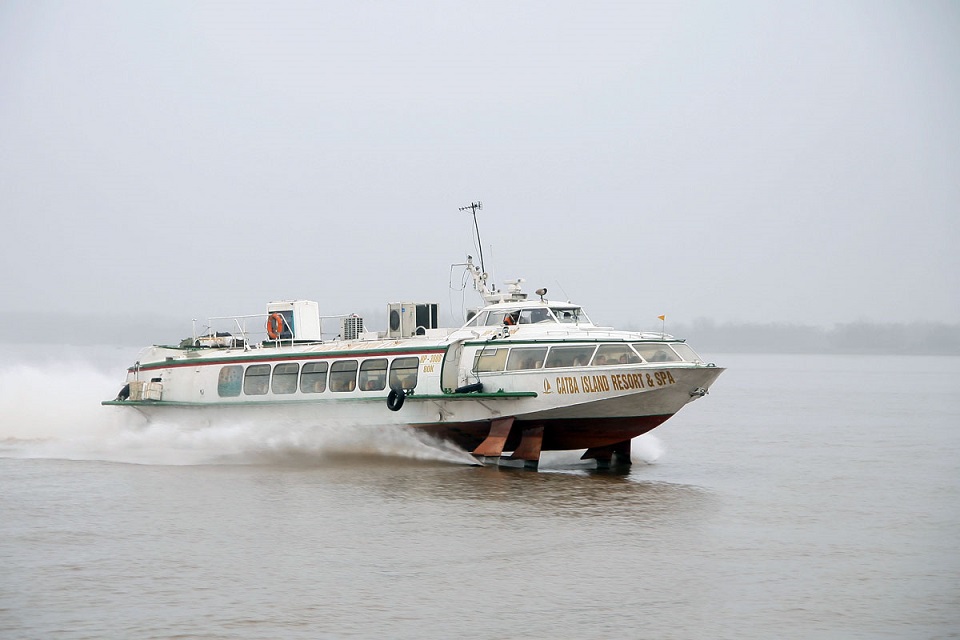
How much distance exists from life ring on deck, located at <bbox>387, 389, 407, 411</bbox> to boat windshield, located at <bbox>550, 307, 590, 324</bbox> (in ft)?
13.5

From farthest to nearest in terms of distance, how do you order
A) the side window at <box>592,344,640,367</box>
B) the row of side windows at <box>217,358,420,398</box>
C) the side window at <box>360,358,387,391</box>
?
the side window at <box>360,358,387,391</box>, the row of side windows at <box>217,358,420,398</box>, the side window at <box>592,344,640,367</box>

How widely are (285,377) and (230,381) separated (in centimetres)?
167

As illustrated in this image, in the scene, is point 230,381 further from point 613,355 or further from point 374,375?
point 613,355

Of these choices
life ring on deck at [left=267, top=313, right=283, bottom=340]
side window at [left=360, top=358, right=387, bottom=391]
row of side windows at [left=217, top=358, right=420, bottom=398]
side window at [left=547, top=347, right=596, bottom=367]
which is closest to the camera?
side window at [left=547, top=347, right=596, bottom=367]

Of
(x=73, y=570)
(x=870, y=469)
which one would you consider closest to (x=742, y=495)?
(x=870, y=469)

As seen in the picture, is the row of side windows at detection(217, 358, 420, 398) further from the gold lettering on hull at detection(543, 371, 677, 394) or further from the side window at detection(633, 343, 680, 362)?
the side window at detection(633, 343, 680, 362)

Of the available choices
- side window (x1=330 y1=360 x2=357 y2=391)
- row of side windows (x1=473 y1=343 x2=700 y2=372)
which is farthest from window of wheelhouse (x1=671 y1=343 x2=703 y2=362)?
side window (x1=330 y1=360 x2=357 y2=391)

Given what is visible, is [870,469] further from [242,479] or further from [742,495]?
[242,479]

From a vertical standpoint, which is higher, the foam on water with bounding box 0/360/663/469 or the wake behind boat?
the wake behind boat

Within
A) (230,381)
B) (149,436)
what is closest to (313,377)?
(230,381)

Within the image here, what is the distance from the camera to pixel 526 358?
74.5 ft

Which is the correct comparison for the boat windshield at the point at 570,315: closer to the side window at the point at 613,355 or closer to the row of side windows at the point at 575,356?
the row of side windows at the point at 575,356

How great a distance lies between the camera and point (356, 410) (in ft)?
79.8

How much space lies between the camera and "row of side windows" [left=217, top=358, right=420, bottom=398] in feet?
79.0
